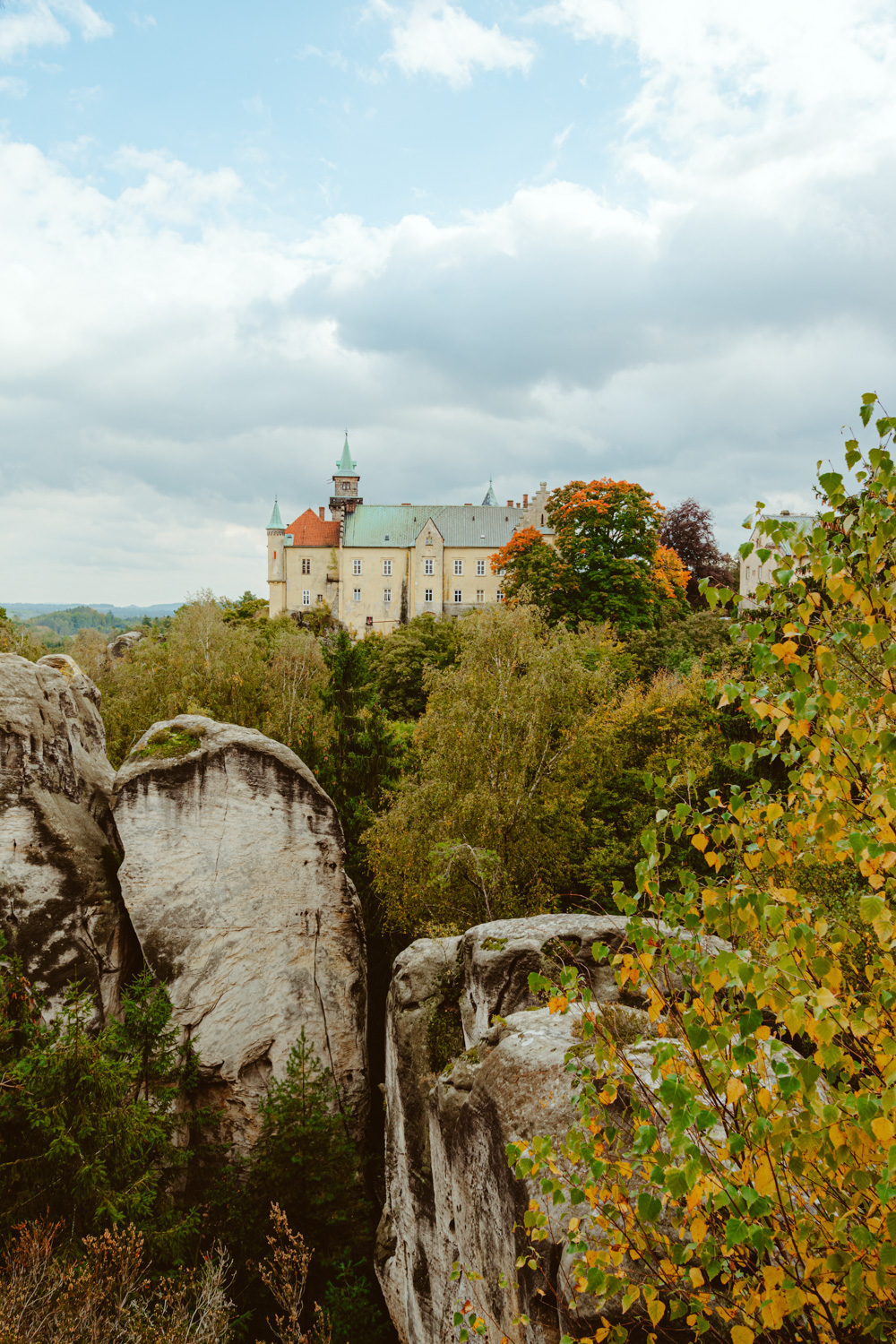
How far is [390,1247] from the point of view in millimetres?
15383

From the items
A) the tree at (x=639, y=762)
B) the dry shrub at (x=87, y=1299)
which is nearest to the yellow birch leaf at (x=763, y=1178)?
the dry shrub at (x=87, y=1299)

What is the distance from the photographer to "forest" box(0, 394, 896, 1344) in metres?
3.73

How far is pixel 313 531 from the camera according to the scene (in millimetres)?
77812

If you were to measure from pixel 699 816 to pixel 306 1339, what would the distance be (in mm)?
14758

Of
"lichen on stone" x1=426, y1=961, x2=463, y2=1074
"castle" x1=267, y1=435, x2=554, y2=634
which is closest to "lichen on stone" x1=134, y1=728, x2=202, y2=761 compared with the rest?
"lichen on stone" x1=426, y1=961, x2=463, y2=1074

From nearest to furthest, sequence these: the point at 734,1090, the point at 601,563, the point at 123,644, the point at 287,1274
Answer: the point at 734,1090 → the point at 287,1274 → the point at 601,563 → the point at 123,644

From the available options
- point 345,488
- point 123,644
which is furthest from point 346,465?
point 123,644

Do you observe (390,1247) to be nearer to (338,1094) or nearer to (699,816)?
(338,1094)

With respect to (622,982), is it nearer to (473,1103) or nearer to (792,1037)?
(792,1037)

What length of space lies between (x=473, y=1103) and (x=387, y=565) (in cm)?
6972

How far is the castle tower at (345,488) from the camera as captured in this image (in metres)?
80.2

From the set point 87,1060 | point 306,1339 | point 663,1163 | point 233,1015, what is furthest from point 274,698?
point 663,1163

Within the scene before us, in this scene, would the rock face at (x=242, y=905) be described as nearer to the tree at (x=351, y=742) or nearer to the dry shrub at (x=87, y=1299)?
the tree at (x=351, y=742)

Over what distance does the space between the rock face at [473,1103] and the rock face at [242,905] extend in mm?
4258
